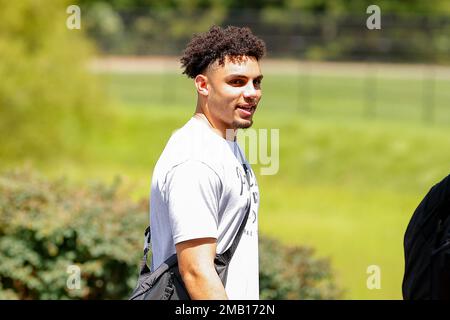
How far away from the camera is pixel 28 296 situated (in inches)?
332

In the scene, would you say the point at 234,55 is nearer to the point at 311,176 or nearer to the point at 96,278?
the point at 96,278

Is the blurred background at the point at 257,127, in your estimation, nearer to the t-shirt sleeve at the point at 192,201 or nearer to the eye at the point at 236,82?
the eye at the point at 236,82

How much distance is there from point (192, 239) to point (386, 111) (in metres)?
31.5

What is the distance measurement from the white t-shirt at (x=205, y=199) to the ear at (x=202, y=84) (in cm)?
12

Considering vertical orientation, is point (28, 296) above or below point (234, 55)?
below

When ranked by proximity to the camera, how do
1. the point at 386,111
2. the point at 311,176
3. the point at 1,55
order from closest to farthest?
the point at 1,55 < the point at 311,176 < the point at 386,111

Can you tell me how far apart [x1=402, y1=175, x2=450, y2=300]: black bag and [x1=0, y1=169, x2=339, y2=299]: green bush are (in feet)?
14.1

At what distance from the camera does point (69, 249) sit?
8.45m

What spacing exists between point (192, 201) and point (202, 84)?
57cm

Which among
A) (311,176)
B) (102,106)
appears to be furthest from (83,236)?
(311,176)

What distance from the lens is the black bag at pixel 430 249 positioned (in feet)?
13.2

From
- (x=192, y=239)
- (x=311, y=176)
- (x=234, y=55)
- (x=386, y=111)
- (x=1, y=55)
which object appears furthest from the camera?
(x=386, y=111)

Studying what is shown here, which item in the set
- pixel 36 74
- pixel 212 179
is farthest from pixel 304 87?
pixel 212 179
